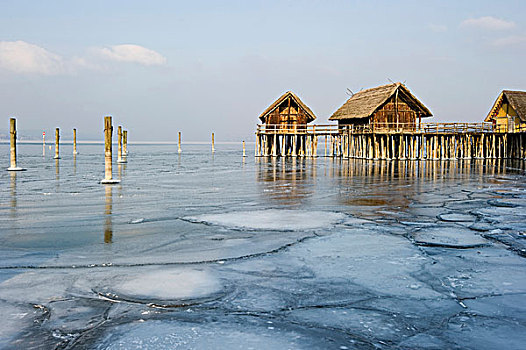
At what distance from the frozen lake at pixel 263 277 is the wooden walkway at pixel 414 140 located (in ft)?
97.4

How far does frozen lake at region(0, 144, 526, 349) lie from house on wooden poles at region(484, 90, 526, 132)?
36.0 metres

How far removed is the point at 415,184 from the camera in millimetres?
19422

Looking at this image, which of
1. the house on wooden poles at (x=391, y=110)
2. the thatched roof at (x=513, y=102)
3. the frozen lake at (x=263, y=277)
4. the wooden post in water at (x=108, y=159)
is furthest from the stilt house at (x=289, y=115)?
the frozen lake at (x=263, y=277)

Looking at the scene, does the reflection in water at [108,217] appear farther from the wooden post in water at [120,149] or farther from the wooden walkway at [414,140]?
the wooden walkway at [414,140]

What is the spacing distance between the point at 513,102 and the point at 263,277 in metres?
45.2

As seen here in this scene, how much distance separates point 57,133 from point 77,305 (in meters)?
44.4

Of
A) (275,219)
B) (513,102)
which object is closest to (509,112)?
(513,102)

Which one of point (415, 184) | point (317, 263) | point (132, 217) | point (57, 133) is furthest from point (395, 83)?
point (317, 263)

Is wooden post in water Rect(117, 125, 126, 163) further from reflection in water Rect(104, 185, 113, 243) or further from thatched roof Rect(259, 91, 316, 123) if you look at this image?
reflection in water Rect(104, 185, 113, 243)

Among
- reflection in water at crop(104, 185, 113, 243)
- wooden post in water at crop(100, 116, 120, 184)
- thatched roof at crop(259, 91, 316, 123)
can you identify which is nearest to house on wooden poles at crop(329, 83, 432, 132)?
thatched roof at crop(259, 91, 316, 123)

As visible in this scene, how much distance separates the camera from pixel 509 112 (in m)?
45.8

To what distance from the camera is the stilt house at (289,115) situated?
51.6 meters

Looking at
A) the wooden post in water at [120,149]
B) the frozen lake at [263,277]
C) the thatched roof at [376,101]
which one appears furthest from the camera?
the thatched roof at [376,101]

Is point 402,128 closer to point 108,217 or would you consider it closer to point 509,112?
point 509,112
